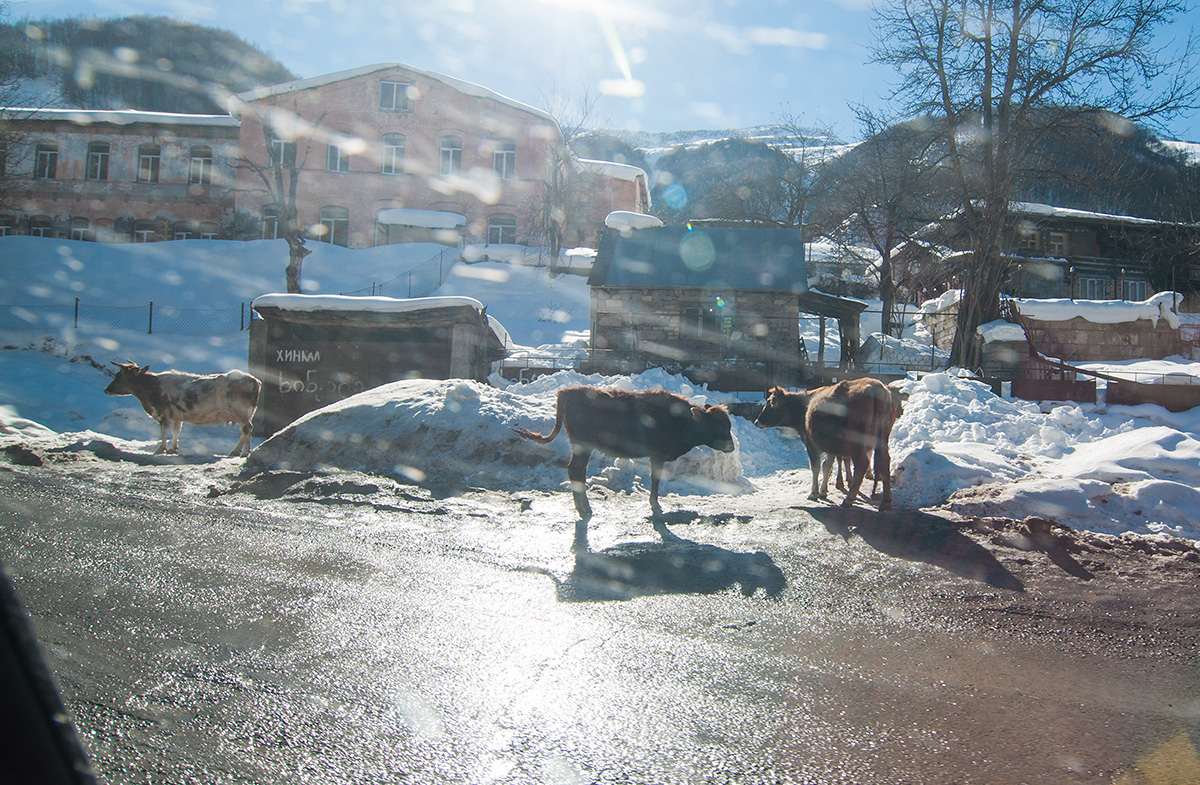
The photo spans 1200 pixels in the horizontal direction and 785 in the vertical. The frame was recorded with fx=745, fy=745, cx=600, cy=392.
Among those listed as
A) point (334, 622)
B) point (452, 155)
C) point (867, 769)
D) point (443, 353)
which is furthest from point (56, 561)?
point (452, 155)

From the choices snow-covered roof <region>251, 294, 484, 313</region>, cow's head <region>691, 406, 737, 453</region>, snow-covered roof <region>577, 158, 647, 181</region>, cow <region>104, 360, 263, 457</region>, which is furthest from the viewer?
snow-covered roof <region>577, 158, 647, 181</region>

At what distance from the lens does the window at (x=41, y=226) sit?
38344 mm

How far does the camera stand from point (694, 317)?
81.0 feet

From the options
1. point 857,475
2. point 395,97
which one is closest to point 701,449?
point 857,475

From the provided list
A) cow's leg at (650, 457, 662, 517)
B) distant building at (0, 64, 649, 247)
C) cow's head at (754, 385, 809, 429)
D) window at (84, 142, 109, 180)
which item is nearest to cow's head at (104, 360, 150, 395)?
cow's leg at (650, 457, 662, 517)

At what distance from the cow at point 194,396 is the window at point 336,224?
29042 mm

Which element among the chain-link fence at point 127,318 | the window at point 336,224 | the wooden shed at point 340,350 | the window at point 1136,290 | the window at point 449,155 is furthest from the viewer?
the window at point 449,155

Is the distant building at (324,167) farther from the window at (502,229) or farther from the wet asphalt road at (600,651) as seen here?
the wet asphalt road at (600,651)

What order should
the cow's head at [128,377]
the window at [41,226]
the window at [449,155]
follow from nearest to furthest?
the cow's head at [128,377]
the window at [41,226]
the window at [449,155]

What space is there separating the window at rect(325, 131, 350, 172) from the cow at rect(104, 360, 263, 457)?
30326 millimetres

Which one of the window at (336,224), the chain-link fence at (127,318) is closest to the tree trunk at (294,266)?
the chain-link fence at (127,318)

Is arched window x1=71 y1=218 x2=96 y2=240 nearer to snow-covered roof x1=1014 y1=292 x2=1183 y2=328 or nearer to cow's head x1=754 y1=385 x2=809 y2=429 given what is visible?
cow's head x1=754 y1=385 x2=809 y2=429

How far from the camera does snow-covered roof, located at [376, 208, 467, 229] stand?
126ft

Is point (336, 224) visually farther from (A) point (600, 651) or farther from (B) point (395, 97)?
(A) point (600, 651)
